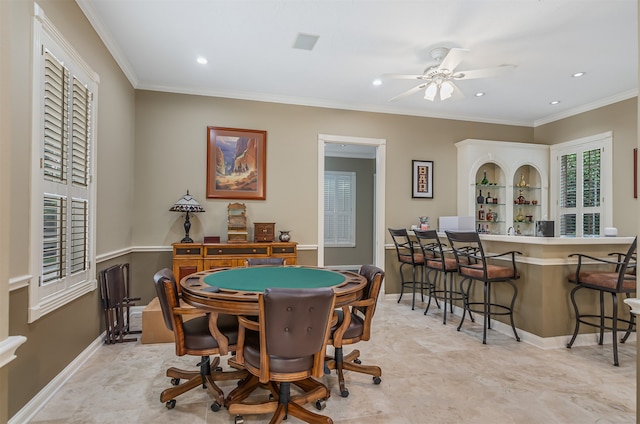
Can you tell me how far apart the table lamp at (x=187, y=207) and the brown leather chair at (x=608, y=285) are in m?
4.17

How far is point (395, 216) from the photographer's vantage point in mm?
5426

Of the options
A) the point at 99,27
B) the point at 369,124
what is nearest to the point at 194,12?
the point at 99,27

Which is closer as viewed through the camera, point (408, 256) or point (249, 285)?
point (249, 285)

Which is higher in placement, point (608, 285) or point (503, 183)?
point (503, 183)

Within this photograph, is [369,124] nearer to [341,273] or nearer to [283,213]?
[283,213]

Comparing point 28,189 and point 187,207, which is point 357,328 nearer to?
point 28,189

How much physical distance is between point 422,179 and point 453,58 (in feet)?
8.49

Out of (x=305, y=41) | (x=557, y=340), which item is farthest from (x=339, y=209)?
→ (x=557, y=340)

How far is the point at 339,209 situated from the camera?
27.0 ft

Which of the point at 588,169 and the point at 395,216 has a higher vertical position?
the point at 588,169

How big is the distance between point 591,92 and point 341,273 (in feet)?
15.1

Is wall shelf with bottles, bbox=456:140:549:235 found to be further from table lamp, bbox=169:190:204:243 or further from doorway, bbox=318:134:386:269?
table lamp, bbox=169:190:204:243

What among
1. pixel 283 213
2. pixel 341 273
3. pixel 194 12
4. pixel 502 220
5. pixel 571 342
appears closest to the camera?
pixel 341 273

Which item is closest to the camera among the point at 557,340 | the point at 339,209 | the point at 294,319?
the point at 294,319
